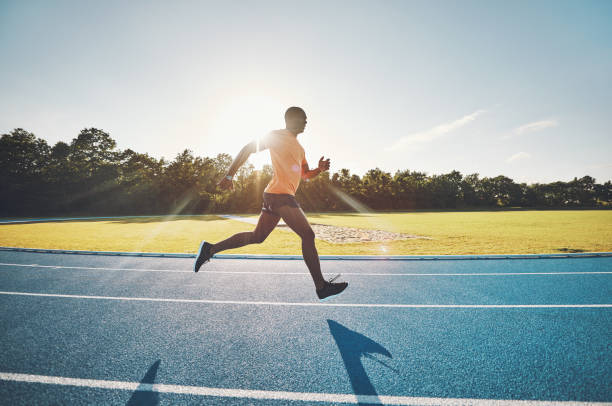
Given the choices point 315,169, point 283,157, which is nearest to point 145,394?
point 283,157

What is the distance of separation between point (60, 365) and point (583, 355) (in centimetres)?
468

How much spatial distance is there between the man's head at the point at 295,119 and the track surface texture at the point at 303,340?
237cm

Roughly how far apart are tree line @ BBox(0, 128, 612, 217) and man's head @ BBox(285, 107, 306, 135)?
2729cm

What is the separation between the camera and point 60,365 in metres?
2.45

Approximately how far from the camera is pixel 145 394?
6.76 ft

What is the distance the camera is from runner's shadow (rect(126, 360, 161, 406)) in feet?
6.44

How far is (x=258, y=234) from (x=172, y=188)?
44196 mm

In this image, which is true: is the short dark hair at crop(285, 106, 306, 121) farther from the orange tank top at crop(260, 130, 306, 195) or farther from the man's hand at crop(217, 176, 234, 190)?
the man's hand at crop(217, 176, 234, 190)

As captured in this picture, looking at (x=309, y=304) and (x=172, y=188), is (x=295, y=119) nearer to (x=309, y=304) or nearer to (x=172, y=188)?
(x=309, y=304)

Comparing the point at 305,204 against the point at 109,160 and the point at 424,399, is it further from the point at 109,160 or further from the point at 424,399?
the point at 424,399

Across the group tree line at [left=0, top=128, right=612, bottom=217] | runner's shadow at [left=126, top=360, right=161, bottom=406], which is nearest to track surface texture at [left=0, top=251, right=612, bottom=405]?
runner's shadow at [left=126, top=360, right=161, bottom=406]

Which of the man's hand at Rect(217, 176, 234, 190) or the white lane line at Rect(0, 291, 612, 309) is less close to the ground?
the man's hand at Rect(217, 176, 234, 190)

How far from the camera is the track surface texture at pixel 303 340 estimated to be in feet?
6.90

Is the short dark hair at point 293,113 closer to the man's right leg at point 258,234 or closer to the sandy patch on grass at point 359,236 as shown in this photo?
the man's right leg at point 258,234
